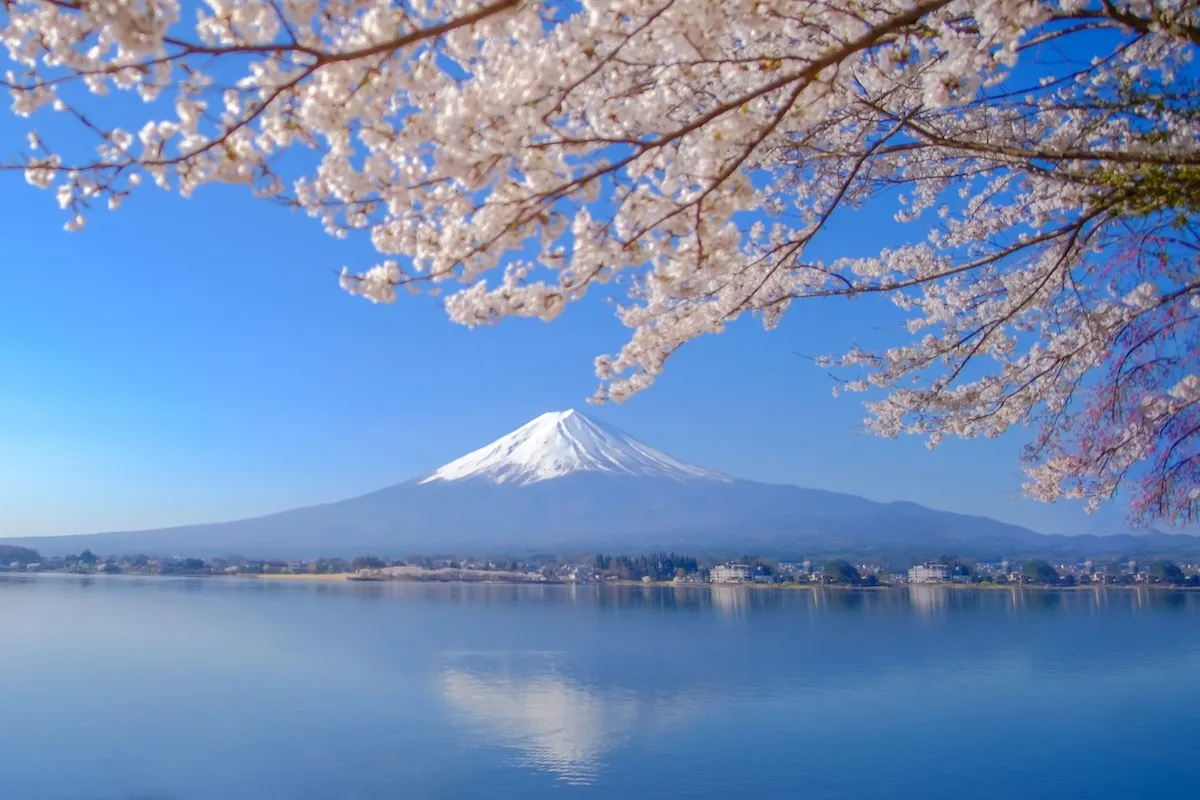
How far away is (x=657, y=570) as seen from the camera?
907 inches

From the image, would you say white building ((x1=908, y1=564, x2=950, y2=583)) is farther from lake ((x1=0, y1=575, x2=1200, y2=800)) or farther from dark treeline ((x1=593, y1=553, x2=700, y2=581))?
lake ((x1=0, y1=575, x2=1200, y2=800))

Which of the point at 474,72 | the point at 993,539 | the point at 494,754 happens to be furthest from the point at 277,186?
the point at 993,539

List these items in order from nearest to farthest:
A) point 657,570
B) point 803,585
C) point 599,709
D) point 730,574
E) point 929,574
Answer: point 599,709 < point 929,574 < point 803,585 < point 730,574 < point 657,570

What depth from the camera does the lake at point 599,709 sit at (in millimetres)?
5406

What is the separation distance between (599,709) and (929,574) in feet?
52.8

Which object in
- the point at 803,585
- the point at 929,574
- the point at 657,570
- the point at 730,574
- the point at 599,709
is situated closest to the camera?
the point at 599,709

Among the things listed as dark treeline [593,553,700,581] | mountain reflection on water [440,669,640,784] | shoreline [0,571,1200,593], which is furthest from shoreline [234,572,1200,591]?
mountain reflection on water [440,669,640,784]

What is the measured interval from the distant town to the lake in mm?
4972

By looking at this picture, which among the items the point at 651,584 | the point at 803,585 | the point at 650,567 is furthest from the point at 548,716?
the point at 651,584

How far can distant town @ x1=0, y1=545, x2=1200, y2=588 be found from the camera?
59.6 ft

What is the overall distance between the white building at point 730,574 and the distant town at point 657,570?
0.09 ft

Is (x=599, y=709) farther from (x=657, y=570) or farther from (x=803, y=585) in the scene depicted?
(x=657, y=570)

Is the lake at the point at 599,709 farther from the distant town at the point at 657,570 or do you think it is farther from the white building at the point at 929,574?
the white building at the point at 929,574

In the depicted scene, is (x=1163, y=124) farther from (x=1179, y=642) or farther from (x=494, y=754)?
(x=1179, y=642)
